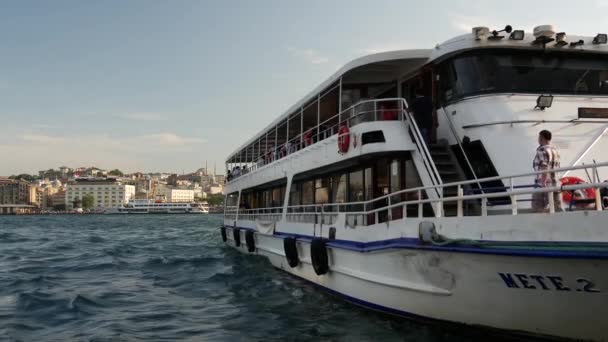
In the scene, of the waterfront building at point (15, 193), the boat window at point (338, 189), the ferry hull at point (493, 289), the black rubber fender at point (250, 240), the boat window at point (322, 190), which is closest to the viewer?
the ferry hull at point (493, 289)

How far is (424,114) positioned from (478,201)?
2171 mm

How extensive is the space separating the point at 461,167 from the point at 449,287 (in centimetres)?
313

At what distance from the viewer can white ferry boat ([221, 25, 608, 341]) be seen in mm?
6633

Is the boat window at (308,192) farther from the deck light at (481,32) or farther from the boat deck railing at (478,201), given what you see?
the deck light at (481,32)

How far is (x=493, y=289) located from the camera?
7270 mm

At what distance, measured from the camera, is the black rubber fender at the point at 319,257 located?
1162 centimetres

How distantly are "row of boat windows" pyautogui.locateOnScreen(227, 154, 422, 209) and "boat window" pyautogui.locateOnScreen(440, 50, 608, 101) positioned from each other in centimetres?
179

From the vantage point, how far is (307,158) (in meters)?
14.5

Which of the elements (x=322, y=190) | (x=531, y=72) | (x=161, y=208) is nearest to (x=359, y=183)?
(x=322, y=190)

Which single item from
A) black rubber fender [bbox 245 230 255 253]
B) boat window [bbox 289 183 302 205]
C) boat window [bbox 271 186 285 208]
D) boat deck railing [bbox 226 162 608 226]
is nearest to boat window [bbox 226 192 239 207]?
boat window [bbox 271 186 285 208]

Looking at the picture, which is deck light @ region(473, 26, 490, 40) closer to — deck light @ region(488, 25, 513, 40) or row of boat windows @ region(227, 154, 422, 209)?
deck light @ region(488, 25, 513, 40)

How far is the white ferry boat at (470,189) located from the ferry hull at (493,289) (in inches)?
0.7

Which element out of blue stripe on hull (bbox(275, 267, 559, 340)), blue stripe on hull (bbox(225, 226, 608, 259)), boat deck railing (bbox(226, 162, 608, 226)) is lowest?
blue stripe on hull (bbox(275, 267, 559, 340))

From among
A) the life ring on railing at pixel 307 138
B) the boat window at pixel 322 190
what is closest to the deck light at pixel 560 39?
the boat window at pixel 322 190
